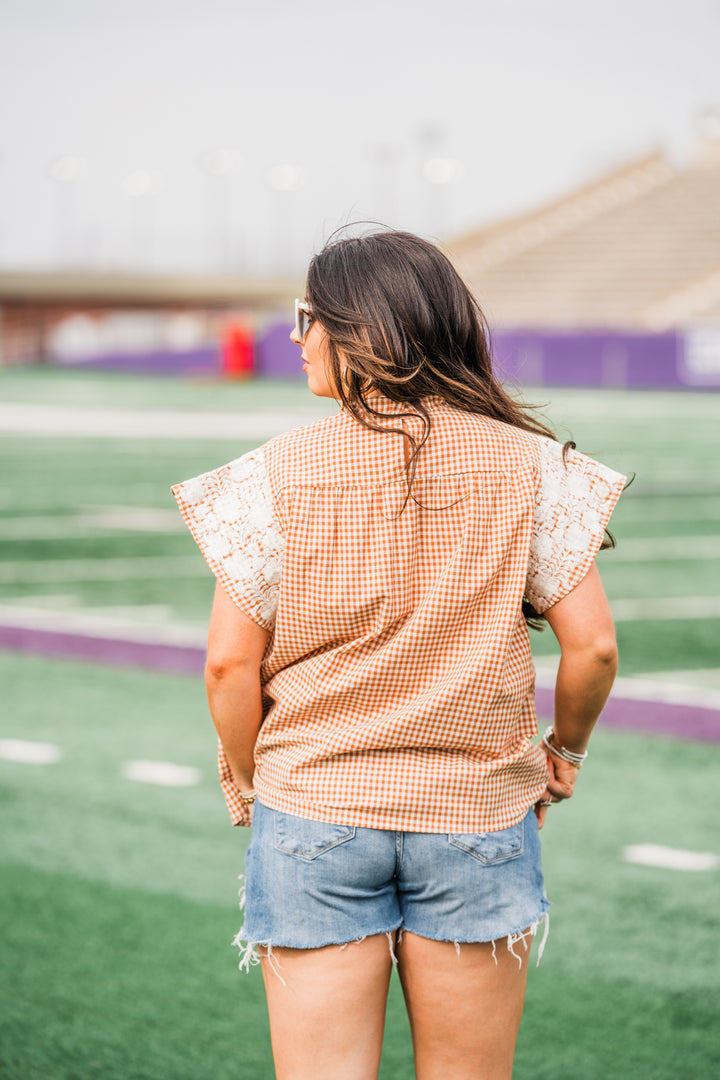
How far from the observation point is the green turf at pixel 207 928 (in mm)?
3354

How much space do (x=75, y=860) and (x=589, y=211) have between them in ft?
203

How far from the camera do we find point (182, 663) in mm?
7086

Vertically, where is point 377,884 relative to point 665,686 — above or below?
above

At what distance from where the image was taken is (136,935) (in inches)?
156

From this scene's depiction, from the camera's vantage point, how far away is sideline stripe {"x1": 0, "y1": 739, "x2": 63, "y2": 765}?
18.4ft

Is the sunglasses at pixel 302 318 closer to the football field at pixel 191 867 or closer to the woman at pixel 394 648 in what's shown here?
the woman at pixel 394 648

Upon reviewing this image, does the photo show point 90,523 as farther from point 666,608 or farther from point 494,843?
point 494,843

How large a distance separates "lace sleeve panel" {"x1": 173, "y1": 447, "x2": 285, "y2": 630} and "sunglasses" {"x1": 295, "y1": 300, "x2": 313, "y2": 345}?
0.21 metres

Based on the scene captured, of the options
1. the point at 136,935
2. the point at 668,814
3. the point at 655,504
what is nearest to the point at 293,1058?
the point at 136,935

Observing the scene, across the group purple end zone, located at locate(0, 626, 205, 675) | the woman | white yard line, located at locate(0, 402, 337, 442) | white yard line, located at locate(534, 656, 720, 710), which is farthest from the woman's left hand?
white yard line, located at locate(0, 402, 337, 442)

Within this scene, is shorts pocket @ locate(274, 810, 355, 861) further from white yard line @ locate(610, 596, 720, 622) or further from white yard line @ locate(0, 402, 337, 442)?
white yard line @ locate(0, 402, 337, 442)

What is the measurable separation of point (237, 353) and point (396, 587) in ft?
144

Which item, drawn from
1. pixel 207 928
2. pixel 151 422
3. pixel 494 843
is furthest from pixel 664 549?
pixel 151 422

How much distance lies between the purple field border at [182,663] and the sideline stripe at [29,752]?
1201mm
